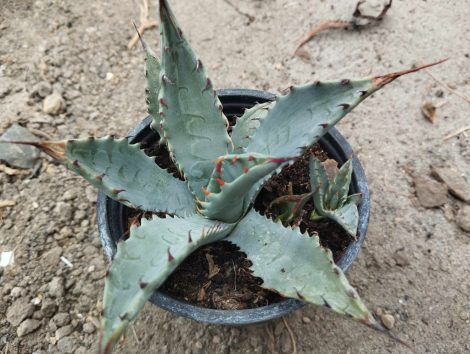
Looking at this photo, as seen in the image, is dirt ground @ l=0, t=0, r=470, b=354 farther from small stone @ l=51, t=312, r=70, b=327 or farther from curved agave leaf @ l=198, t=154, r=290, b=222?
curved agave leaf @ l=198, t=154, r=290, b=222

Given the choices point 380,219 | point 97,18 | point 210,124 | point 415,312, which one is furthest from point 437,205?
point 97,18

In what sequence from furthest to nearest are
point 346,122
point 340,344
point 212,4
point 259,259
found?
point 212,4 → point 346,122 → point 340,344 → point 259,259

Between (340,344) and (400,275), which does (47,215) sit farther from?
(400,275)

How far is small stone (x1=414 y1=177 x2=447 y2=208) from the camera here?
161 centimetres

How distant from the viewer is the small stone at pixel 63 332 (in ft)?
4.55

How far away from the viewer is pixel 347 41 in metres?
2.04

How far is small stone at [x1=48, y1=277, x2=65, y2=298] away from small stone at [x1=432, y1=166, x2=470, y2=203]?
4.54 ft

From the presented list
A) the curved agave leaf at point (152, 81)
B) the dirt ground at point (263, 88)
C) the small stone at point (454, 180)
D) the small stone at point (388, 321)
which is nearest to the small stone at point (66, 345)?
the dirt ground at point (263, 88)

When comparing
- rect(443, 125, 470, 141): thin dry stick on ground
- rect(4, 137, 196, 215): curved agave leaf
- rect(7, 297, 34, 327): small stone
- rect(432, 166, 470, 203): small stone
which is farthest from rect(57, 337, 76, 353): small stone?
rect(443, 125, 470, 141): thin dry stick on ground

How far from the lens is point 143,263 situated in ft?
2.65

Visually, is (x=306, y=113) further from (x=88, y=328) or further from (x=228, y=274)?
(x=88, y=328)

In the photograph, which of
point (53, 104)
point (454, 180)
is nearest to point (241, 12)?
point (53, 104)

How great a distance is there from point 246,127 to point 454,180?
967 millimetres

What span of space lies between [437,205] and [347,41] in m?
0.86
